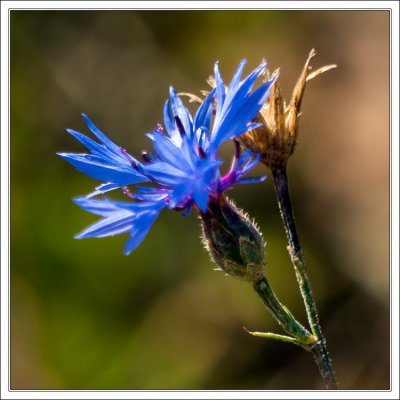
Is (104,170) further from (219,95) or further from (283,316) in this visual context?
(283,316)

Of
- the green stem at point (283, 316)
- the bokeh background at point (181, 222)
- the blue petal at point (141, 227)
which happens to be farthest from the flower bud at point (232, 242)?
the bokeh background at point (181, 222)

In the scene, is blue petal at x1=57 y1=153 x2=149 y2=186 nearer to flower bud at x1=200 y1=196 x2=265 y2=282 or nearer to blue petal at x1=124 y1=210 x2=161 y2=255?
blue petal at x1=124 y1=210 x2=161 y2=255

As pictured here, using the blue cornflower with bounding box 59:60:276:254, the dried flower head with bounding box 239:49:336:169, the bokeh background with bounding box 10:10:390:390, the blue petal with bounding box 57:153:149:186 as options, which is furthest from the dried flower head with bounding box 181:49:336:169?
the bokeh background with bounding box 10:10:390:390

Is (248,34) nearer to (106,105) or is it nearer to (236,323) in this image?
(106,105)

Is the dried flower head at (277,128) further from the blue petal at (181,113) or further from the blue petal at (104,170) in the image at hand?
the blue petal at (104,170)

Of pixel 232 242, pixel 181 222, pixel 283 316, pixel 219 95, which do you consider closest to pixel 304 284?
pixel 283 316
